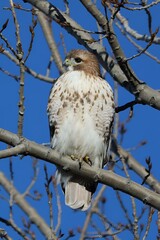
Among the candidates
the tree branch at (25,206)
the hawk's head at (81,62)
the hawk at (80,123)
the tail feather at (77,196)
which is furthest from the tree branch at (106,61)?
the tree branch at (25,206)

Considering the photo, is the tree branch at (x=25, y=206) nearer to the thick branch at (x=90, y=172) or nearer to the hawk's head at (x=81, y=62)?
the hawk's head at (x=81, y=62)

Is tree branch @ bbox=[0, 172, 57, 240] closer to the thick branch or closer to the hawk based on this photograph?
the hawk

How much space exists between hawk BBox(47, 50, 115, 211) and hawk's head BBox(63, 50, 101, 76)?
135 mm

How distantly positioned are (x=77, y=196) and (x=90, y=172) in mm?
1203

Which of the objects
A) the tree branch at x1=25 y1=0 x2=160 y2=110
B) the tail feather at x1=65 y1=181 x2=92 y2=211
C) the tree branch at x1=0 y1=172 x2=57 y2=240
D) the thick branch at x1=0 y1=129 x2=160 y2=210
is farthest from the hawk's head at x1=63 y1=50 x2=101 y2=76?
the thick branch at x1=0 y1=129 x2=160 y2=210

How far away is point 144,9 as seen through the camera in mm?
3904

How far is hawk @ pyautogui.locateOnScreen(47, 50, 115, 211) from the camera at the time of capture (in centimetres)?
468

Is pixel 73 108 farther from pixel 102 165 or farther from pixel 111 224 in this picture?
pixel 111 224

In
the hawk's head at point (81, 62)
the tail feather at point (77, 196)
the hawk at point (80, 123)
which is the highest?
the hawk's head at point (81, 62)

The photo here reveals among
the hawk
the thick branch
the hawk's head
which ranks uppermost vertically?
the hawk's head

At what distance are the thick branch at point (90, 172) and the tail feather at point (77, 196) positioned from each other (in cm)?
110

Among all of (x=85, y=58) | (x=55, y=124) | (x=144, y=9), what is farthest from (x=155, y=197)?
(x=85, y=58)

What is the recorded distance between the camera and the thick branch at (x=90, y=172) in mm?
3324

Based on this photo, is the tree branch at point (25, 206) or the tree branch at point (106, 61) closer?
the tree branch at point (106, 61)
